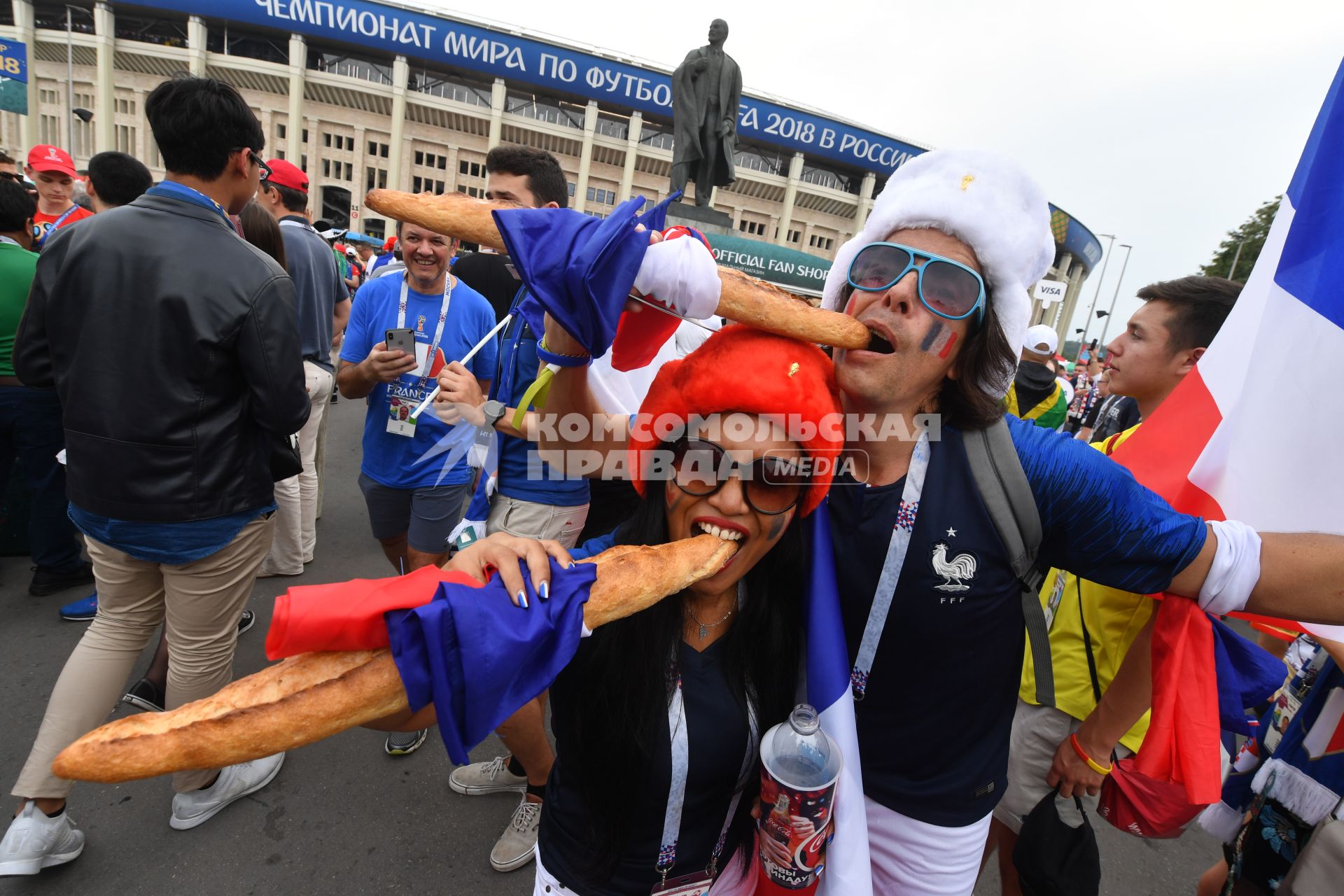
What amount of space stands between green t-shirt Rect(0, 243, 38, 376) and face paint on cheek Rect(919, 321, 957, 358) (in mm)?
4674

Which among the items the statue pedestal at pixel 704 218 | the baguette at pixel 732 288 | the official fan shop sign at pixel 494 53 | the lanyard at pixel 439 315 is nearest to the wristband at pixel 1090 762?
the baguette at pixel 732 288

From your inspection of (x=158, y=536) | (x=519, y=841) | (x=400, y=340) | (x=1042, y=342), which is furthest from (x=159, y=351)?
(x=1042, y=342)

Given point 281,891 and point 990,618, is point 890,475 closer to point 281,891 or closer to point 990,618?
point 990,618

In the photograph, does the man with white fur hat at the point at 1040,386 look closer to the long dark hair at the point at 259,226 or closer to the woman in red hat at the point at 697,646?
the woman in red hat at the point at 697,646

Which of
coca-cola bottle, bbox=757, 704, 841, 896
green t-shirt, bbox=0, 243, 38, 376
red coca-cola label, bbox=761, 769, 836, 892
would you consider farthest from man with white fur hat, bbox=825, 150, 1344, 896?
green t-shirt, bbox=0, 243, 38, 376

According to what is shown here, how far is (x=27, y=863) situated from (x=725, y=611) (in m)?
2.59

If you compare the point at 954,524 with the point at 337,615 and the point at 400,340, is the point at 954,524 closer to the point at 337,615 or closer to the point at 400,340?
the point at 337,615

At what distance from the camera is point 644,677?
1.28 metres

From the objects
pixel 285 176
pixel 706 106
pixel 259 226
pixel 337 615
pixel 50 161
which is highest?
pixel 706 106

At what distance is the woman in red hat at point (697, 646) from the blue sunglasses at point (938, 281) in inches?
11.4

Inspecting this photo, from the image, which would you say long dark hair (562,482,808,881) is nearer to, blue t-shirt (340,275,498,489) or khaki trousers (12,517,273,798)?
khaki trousers (12,517,273,798)

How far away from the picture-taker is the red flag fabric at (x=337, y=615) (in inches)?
28.7

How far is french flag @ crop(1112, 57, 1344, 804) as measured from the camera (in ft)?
4.64

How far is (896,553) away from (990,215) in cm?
81
